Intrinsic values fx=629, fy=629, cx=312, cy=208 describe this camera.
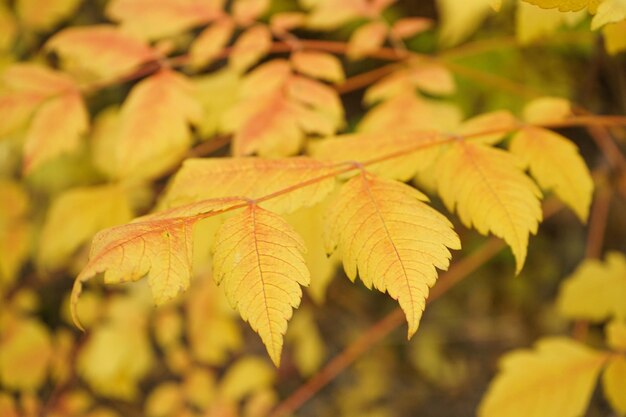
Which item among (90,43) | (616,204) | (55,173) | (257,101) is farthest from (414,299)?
(616,204)

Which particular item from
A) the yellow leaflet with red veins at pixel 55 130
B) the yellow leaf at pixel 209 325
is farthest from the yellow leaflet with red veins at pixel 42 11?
the yellow leaf at pixel 209 325

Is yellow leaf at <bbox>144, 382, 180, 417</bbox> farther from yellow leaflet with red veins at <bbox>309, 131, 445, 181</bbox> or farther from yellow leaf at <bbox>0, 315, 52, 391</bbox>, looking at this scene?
yellow leaflet with red veins at <bbox>309, 131, 445, 181</bbox>

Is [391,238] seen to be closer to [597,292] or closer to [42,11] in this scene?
[597,292]

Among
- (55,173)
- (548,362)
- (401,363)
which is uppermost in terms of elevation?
(548,362)

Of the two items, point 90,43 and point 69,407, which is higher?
point 90,43

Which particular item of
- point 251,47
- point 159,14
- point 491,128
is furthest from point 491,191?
point 159,14

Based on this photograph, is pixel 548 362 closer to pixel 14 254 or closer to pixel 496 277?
pixel 14 254

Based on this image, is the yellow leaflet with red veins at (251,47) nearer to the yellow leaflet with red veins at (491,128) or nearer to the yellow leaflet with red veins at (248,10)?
the yellow leaflet with red veins at (248,10)

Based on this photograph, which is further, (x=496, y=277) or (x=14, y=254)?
(x=496, y=277)
